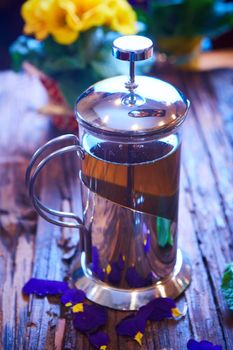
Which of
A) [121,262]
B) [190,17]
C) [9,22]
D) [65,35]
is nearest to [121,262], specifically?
[121,262]

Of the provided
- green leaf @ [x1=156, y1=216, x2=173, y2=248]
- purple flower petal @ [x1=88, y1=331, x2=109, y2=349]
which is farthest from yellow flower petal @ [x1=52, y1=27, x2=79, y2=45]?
purple flower petal @ [x1=88, y1=331, x2=109, y2=349]

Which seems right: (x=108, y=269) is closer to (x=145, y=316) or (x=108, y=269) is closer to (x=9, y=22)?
(x=145, y=316)

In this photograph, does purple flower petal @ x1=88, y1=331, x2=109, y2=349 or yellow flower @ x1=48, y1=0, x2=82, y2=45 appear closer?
purple flower petal @ x1=88, y1=331, x2=109, y2=349

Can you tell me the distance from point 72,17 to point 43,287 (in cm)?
46

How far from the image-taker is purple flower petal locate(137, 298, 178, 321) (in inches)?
29.1

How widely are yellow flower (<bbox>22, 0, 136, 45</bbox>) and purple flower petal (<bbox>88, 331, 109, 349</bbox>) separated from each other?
0.52m

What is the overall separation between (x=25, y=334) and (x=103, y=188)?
0.71ft

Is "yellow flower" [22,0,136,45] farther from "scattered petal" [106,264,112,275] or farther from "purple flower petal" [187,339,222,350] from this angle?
"purple flower petal" [187,339,222,350]

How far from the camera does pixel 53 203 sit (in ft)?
3.06

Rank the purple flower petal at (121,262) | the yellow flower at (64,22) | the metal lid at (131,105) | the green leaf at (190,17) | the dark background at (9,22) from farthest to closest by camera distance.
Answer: the dark background at (9,22) < the green leaf at (190,17) < the yellow flower at (64,22) < the purple flower petal at (121,262) < the metal lid at (131,105)

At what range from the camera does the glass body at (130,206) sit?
26.3 inches

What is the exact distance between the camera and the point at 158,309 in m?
0.74

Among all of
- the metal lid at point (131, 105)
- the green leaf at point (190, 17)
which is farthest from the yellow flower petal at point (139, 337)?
the green leaf at point (190, 17)

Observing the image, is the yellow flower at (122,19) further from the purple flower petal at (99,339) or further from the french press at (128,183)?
the purple flower petal at (99,339)
